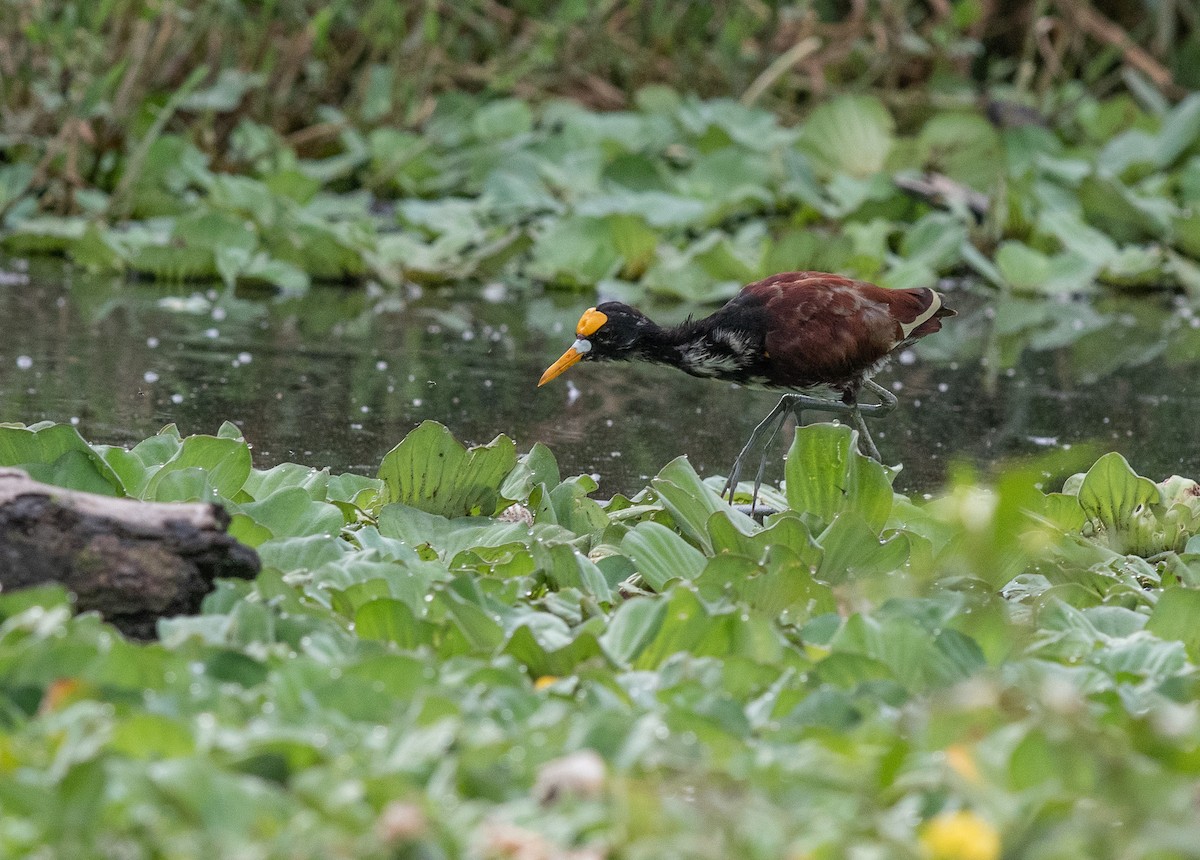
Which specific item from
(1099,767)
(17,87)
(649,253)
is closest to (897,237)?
(649,253)

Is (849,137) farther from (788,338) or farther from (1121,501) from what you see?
(1121,501)

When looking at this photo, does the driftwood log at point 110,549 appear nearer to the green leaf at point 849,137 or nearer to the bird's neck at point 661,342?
the bird's neck at point 661,342

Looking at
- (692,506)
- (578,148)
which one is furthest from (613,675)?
(578,148)

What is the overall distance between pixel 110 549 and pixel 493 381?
3.04 metres

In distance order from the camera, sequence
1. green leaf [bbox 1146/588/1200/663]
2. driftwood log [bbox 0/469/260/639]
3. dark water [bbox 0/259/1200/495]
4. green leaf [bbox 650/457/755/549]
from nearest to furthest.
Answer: driftwood log [bbox 0/469/260/639] < green leaf [bbox 1146/588/1200/663] < green leaf [bbox 650/457/755/549] < dark water [bbox 0/259/1200/495]

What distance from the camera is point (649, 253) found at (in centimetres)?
714

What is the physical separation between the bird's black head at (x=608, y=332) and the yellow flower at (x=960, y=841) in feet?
8.70

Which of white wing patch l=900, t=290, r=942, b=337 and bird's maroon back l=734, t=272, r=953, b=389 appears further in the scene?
white wing patch l=900, t=290, r=942, b=337

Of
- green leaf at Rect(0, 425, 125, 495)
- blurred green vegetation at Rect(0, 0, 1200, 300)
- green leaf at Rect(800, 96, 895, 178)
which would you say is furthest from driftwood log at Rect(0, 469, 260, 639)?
green leaf at Rect(800, 96, 895, 178)

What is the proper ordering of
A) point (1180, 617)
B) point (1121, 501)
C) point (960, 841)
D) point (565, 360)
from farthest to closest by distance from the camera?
1. point (565, 360)
2. point (1121, 501)
3. point (1180, 617)
4. point (960, 841)

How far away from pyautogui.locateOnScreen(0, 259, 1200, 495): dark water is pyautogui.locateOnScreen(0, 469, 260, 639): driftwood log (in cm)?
163

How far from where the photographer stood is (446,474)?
3535mm

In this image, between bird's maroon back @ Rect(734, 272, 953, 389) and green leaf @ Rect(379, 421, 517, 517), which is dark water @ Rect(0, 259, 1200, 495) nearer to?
bird's maroon back @ Rect(734, 272, 953, 389)

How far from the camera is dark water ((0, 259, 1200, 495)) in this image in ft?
15.7
